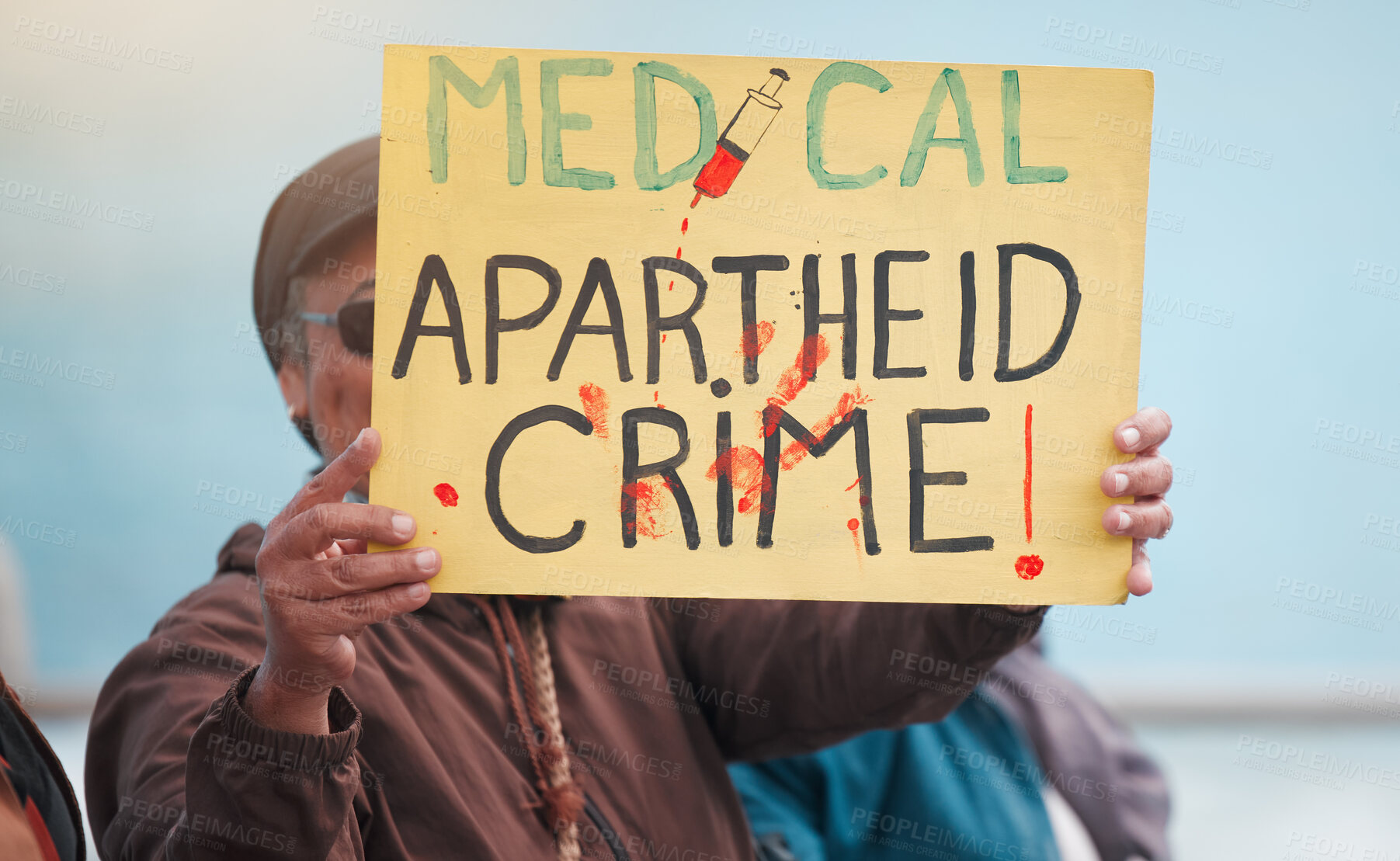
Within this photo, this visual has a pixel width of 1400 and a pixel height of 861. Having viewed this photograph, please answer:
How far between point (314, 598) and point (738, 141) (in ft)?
1.90

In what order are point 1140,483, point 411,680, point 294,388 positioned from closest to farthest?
point 1140,483 < point 411,680 < point 294,388

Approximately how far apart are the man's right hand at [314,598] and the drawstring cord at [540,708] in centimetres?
29

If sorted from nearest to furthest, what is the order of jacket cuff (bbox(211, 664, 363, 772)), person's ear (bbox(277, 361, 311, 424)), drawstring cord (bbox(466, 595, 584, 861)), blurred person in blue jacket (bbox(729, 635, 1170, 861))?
jacket cuff (bbox(211, 664, 363, 772)), drawstring cord (bbox(466, 595, 584, 861)), person's ear (bbox(277, 361, 311, 424)), blurred person in blue jacket (bbox(729, 635, 1170, 861))

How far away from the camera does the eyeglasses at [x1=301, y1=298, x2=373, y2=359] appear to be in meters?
1.02

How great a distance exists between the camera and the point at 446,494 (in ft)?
2.64

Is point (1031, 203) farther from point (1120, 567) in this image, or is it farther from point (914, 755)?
point (914, 755)

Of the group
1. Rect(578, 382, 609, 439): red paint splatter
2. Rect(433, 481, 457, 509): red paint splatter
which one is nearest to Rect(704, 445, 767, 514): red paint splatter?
Rect(578, 382, 609, 439): red paint splatter

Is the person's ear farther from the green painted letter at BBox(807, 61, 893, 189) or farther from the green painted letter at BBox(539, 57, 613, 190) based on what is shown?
the green painted letter at BBox(807, 61, 893, 189)

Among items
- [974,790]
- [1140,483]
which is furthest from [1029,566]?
[974,790]

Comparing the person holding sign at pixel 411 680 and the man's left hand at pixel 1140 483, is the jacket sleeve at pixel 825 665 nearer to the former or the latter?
the person holding sign at pixel 411 680

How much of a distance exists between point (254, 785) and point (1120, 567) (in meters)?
0.81

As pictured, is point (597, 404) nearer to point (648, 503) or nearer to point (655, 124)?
point (648, 503)

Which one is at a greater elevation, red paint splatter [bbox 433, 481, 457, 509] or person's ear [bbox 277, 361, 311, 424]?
person's ear [bbox 277, 361, 311, 424]

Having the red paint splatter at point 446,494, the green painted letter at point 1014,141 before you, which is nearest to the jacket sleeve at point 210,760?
the red paint splatter at point 446,494
